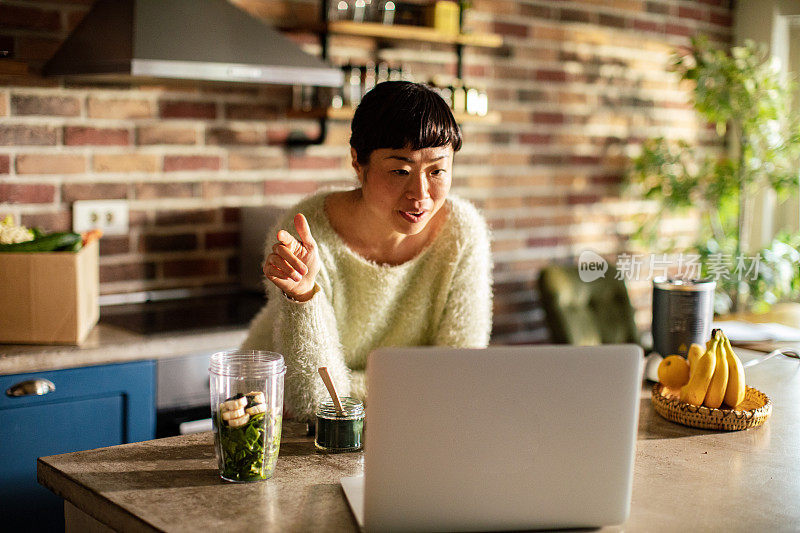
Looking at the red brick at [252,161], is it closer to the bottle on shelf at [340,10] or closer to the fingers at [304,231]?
the bottle on shelf at [340,10]

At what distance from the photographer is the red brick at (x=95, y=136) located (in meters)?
2.58

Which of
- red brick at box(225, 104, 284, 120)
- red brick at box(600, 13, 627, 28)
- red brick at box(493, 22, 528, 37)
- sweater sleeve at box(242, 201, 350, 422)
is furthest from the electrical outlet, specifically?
red brick at box(600, 13, 627, 28)

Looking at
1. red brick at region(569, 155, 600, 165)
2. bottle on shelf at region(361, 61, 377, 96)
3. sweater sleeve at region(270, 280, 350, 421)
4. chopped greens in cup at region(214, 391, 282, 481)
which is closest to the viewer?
chopped greens in cup at region(214, 391, 282, 481)

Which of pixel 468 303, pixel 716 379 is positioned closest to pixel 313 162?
pixel 468 303

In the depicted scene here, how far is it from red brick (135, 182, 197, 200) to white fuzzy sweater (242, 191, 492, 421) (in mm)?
995

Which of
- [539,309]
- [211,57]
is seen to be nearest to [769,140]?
[539,309]

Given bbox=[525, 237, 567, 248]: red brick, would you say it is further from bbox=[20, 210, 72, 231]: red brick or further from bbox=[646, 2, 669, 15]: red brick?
bbox=[20, 210, 72, 231]: red brick

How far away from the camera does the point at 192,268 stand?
9.41 feet

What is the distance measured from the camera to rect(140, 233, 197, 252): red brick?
9.08ft

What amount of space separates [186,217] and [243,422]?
5.58 feet

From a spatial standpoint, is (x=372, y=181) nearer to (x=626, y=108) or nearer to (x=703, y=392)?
(x=703, y=392)

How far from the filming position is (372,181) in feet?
5.66

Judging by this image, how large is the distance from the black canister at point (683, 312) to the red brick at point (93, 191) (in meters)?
1.67

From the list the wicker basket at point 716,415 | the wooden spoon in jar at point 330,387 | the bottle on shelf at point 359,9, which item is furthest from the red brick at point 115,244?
the wicker basket at point 716,415
